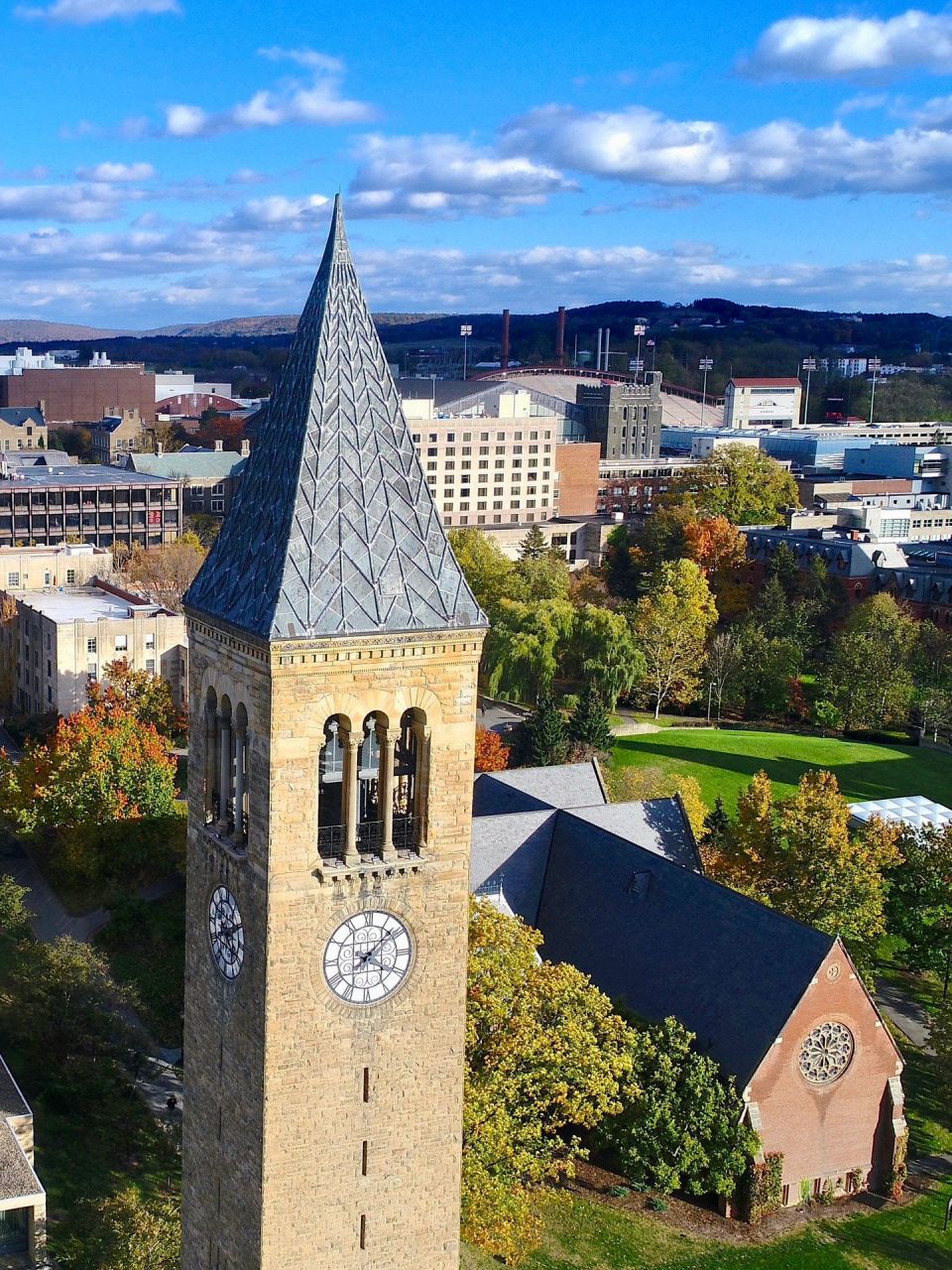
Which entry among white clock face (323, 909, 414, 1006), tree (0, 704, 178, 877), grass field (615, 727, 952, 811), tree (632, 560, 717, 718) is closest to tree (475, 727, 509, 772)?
grass field (615, 727, 952, 811)

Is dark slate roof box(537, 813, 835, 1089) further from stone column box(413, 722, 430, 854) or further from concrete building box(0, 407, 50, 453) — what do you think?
concrete building box(0, 407, 50, 453)

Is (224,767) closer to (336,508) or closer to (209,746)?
(209,746)

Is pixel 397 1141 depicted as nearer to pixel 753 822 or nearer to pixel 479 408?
pixel 753 822

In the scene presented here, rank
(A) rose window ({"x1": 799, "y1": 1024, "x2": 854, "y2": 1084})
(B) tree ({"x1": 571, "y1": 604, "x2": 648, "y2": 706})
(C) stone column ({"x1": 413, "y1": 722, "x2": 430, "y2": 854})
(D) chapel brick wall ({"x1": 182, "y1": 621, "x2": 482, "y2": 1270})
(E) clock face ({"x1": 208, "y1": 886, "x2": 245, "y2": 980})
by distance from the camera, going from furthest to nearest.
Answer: (B) tree ({"x1": 571, "y1": 604, "x2": 648, "y2": 706}), (A) rose window ({"x1": 799, "y1": 1024, "x2": 854, "y2": 1084}), (E) clock face ({"x1": 208, "y1": 886, "x2": 245, "y2": 980}), (C) stone column ({"x1": 413, "y1": 722, "x2": 430, "y2": 854}), (D) chapel brick wall ({"x1": 182, "y1": 621, "x2": 482, "y2": 1270})

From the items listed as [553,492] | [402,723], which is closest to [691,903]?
[402,723]

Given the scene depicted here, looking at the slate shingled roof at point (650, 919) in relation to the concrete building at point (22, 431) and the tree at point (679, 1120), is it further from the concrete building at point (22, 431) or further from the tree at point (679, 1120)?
the concrete building at point (22, 431)
